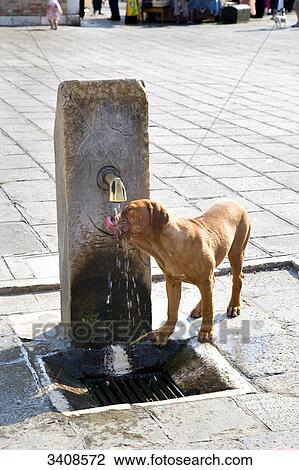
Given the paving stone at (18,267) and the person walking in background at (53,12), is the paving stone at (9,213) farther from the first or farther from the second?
the person walking in background at (53,12)

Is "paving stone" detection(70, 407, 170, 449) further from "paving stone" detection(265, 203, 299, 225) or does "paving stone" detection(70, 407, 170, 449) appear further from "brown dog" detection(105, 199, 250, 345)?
"paving stone" detection(265, 203, 299, 225)

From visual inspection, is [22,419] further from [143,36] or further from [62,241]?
[143,36]

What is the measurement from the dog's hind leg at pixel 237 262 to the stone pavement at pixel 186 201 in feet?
0.27

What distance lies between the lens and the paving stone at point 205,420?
3.86 m

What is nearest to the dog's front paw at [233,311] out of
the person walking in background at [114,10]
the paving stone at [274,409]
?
the paving stone at [274,409]

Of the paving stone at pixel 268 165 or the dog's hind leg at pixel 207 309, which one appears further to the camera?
the paving stone at pixel 268 165

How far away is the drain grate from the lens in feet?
14.6

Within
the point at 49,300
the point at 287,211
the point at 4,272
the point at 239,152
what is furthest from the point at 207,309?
the point at 239,152

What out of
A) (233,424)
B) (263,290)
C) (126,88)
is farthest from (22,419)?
(263,290)

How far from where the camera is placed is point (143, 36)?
2342 cm

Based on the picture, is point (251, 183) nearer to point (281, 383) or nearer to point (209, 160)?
point (209, 160)

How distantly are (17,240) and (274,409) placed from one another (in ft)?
9.58

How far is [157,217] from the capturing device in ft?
14.3
